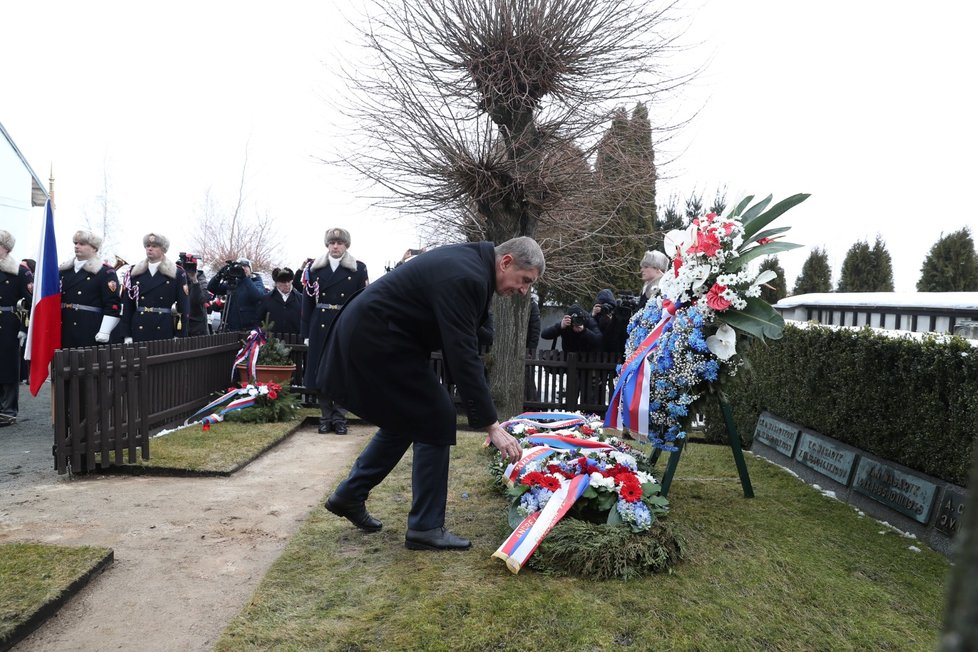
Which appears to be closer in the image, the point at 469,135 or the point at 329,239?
the point at 329,239

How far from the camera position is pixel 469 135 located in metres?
8.40

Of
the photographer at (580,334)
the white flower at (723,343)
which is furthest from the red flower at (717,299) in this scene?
the photographer at (580,334)

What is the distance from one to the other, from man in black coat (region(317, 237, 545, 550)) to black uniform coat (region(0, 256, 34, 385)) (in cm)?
636

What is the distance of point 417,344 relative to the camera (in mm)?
3762

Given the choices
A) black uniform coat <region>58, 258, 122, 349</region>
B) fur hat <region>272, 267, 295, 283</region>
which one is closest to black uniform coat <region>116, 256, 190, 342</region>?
black uniform coat <region>58, 258, 122, 349</region>

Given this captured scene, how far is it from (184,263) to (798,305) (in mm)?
9665

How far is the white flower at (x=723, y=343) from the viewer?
4.56 m

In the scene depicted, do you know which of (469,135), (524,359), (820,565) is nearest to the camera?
(820,565)

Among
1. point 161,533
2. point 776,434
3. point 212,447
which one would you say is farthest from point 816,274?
point 161,533

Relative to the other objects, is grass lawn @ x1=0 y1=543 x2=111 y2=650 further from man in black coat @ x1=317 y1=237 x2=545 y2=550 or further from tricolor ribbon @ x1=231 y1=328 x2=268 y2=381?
tricolor ribbon @ x1=231 y1=328 x2=268 y2=381

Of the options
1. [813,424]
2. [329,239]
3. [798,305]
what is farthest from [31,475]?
[798,305]

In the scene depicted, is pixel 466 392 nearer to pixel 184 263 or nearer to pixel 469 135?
pixel 469 135

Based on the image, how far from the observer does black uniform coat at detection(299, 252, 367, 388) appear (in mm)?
7609

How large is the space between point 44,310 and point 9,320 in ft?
6.37
